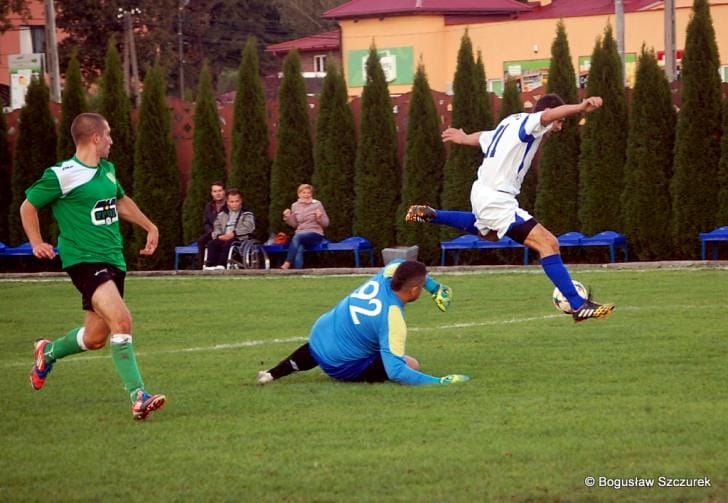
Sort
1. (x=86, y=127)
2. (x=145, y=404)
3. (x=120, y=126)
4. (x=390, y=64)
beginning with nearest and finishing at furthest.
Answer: (x=145, y=404) < (x=86, y=127) < (x=120, y=126) < (x=390, y=64)

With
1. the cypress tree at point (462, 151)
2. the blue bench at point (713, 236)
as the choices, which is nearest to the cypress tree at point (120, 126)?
the cypress tree at point (462, 151)

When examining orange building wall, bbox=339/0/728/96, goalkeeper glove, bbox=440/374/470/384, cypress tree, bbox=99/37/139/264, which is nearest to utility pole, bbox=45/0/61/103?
cypress tree, bbox=99/37/139/264

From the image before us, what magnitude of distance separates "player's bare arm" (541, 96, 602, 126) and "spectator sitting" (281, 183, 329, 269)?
450 inches

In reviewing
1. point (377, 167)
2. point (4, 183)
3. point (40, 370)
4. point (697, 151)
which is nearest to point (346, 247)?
point (377, 167)

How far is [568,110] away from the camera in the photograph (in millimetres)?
13180

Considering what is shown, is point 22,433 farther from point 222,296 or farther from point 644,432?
point 222,296

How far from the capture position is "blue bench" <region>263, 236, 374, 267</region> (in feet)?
83.5

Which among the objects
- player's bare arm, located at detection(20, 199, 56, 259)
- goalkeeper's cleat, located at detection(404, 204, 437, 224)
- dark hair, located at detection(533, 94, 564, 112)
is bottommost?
goalkeeper's cleat, located at detection(404, 204, 437, 224)

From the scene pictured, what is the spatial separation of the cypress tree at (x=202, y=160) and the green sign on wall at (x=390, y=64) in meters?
36.4

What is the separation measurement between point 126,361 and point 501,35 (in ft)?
170

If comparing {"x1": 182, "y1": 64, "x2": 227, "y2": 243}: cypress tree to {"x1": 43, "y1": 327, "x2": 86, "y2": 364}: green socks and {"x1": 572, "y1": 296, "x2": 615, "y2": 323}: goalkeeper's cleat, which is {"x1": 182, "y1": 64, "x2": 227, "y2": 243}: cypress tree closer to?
{"x1": 572, "y1": 296, "x2": 615, "y2": 323}: goalkeeper's cleat

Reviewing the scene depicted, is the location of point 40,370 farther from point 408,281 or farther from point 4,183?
point 4,183

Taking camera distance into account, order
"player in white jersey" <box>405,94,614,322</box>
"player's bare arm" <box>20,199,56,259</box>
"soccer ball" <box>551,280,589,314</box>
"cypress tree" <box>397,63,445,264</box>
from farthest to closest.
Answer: "cypress tree" <box>397,63,445,264</box>
"player in white jersey" <box>405,94,614,322</box>
"soccer ball" <box>551,280,589,314</box>
"player's bare arm" <box>20,199,56,259</box>

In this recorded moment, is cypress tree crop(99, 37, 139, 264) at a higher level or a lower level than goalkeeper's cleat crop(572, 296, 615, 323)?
higher
